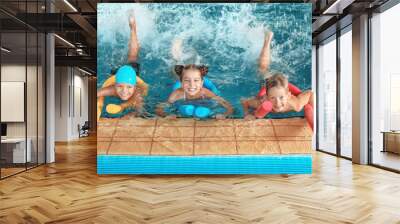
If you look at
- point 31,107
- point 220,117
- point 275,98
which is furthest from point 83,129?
point 275,98

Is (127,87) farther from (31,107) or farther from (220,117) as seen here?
(31,107)

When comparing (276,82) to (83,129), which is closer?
(276,82)

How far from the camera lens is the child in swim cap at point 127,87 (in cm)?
679

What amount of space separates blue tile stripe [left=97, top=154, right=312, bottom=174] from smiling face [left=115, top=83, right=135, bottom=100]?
43.4 inches

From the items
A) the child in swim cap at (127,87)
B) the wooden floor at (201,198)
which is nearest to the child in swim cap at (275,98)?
the wooden floor at (201,198)

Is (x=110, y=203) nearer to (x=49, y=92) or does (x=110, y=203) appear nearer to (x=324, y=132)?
(x=49, y=92)

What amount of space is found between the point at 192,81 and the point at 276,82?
156 cm

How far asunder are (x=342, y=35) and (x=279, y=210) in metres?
6.60

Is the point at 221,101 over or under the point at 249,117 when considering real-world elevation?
over

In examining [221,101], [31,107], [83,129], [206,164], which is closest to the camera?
[206,164]

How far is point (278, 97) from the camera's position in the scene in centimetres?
686

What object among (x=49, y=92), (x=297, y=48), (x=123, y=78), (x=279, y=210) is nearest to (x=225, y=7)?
(x=297, y=48)

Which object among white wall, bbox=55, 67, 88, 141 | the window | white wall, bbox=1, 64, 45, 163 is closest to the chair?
white wall, bbox=55, 67, 88, 141

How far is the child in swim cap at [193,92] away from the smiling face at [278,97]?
0.78 metres
